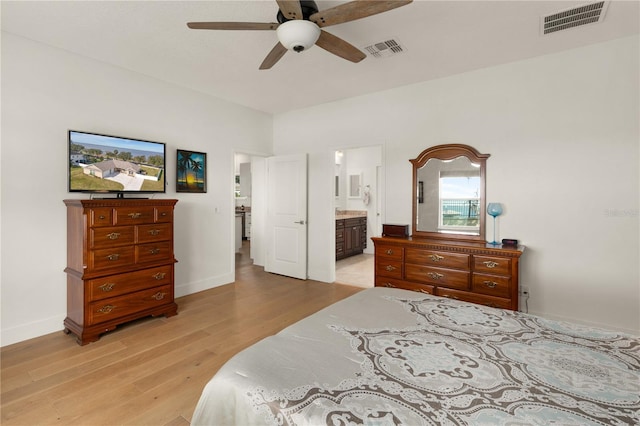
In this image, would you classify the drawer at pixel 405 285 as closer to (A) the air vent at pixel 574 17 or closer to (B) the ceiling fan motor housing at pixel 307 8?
(A) the air vent at pixel 574 17

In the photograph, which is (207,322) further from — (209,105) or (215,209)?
(209,105)

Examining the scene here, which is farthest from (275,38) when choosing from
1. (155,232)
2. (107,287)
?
(107,287)

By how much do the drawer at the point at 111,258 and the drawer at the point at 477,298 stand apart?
3.33 m

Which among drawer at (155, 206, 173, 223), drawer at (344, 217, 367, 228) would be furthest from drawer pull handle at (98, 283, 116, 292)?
drawer at (344, 217, 367, 228)

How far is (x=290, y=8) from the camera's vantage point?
1.98 metres

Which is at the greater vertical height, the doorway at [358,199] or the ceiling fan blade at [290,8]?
the ceiling fan blade at [290,8]

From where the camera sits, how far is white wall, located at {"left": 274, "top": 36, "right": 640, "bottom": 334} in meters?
2.95

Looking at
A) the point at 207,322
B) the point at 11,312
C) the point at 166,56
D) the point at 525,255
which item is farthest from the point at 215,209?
the point at 525,255

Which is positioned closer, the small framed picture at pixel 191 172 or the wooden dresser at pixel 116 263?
the wooden dresser at pixel 116 263

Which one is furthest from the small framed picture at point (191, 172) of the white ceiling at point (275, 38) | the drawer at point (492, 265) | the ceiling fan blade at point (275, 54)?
the drawer at point (492, 265)

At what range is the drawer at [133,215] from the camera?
3.09m

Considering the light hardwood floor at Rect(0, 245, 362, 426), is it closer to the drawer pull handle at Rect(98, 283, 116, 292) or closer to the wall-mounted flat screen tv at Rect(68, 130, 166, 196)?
the drawer pull handle at Rect(98, 283, 116, 292)

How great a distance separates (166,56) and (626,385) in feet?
13.7

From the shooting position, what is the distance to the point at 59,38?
2.91m
